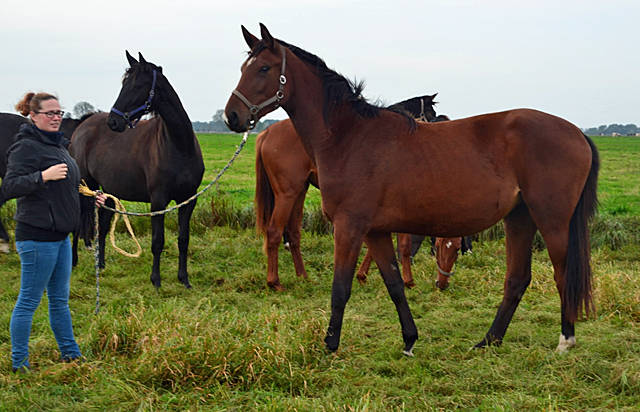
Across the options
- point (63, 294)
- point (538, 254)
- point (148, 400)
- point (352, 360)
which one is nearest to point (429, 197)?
point (352, 360)

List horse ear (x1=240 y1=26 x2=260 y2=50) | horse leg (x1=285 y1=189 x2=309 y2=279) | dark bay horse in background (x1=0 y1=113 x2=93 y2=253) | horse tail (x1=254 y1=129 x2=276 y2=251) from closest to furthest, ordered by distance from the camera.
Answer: horse ear (x1=240 y1=26 x2=260 y2=50)
horse leg (x1=285 y1=189 x2=309 y2=279)
horse tail (x1=254 y1=129 x2=276 y2=251)
dark bay horse in background (x1=0 y1=113 x2=93 y2=253)

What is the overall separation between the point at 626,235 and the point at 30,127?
872cm

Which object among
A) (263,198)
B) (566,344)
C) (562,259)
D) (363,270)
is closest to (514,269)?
(562,259)

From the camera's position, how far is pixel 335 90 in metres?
4.13

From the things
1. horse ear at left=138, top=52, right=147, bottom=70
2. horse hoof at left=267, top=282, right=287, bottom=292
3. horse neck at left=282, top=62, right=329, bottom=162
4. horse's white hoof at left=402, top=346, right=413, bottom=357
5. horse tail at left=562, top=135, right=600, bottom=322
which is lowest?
horse hoof at left=267, top=282, right=287, bottom=292

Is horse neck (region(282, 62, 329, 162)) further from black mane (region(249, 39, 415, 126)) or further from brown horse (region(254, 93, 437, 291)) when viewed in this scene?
brown horse (region(254, 93, 437, 291))

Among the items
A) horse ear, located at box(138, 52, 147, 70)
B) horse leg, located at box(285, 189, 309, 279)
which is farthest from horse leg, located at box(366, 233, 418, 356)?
horse ear, located at box(138, 52, 147, 70)

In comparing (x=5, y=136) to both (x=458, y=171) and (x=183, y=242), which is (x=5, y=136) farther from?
(x=458, y=171)

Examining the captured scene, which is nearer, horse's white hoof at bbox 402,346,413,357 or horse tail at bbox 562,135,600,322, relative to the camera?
horse tail at bbox 562,135,600,322

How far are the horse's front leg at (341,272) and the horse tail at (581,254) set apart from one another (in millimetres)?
1641

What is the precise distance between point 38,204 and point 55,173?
0.26m

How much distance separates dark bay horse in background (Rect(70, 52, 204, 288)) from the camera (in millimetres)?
5871

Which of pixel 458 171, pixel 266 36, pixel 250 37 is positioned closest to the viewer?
pixel 458 171

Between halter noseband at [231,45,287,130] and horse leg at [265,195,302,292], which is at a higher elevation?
halter noseband at [231,45,287,130]
